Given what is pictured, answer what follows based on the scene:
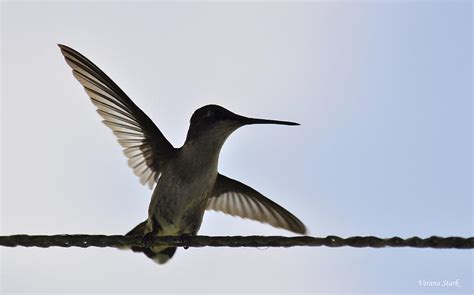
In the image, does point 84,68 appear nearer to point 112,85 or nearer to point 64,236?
point 112,85

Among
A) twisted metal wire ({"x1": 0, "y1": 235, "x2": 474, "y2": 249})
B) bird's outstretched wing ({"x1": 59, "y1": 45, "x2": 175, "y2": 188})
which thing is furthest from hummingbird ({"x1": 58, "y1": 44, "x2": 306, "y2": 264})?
twisted metal wire ({"x1": 0, "y1": 235, "x2": 474, "y2": 249})

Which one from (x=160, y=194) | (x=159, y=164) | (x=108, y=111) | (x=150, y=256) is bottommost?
(x=150, y=256)

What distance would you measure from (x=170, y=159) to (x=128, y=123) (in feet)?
2.24

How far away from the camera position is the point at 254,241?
369cm

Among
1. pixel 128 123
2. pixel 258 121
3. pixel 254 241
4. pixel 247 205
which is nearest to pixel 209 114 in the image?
pixel 258 121

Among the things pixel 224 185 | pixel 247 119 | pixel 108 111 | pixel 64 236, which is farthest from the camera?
pixel 224 185

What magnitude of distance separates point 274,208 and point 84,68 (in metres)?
2.77

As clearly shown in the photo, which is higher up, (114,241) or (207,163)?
(207,163)

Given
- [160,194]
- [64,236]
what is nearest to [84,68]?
[160,194]

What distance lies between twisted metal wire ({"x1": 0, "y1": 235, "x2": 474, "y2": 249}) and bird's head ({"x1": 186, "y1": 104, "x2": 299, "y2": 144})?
160 centimetres

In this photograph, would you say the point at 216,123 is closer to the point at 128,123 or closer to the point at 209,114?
the point at 209,114

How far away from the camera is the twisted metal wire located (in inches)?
118

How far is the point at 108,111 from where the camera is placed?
6.59m

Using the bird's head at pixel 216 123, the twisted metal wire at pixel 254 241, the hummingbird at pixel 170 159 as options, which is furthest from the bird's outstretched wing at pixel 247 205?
the twisted metal wire at pixel 254 241
